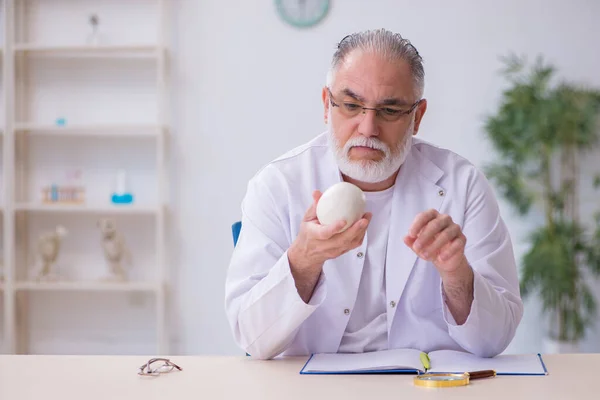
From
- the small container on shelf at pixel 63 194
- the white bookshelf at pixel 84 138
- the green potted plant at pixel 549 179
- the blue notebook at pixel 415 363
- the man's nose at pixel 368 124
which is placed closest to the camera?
the blue notebook at pixel 415 363

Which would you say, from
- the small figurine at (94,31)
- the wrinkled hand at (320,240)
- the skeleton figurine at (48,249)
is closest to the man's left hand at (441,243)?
the wrinkled hand at (320,240)

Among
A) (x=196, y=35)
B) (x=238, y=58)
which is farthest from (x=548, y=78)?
(x=196, y=35)

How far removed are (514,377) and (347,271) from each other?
0.55 meters

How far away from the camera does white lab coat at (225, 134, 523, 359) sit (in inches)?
62.1

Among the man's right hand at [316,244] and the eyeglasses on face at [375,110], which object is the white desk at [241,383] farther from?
the eyeglasses on face at [375,110]

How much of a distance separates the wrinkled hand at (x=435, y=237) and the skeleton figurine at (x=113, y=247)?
294cm

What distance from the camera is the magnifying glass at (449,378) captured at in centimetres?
129

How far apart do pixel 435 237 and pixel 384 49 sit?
1.85 ft

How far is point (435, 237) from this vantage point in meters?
1.42

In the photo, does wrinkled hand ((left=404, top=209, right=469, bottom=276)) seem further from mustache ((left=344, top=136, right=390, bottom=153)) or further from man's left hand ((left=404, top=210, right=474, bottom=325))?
mustache ((left=344, top=136, right=390, bottom=153))

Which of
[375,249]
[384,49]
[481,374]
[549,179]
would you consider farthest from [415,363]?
[549,179]

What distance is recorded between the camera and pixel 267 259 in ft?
5.67

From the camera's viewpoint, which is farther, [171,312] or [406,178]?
[171,312]

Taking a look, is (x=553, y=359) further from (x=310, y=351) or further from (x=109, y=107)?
(x=109, y=107)
